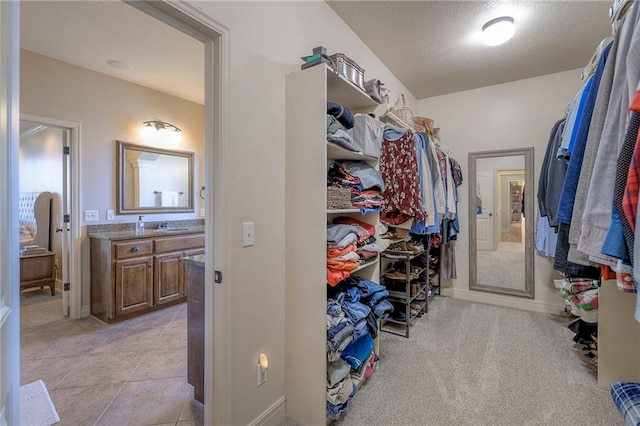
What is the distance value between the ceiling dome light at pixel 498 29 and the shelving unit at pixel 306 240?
4.83 ft

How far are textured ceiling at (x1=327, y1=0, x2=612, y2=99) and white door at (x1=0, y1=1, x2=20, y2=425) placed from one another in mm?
1903

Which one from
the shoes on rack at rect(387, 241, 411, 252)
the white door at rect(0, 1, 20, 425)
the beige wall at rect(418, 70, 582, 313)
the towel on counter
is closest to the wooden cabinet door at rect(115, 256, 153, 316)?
the towel on counter

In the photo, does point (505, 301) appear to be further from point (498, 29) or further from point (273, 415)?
point (273, 415)

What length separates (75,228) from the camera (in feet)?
9.83

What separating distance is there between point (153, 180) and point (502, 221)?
14.4 feet

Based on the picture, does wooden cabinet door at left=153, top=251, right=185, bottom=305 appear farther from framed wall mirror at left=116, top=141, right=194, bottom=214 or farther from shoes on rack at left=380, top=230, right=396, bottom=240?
shoes on rack at left=380, top=230, right=396, bottom=240

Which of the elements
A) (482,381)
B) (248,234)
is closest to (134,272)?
(248,234)

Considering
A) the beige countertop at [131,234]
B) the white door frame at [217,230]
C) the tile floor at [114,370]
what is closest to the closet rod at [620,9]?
the white door frame at [217,230]

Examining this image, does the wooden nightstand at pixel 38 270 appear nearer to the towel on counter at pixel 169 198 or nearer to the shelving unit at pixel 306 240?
the towel on counter at pixel 169 198

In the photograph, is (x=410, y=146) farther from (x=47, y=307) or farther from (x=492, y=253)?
(x=47, y=307)

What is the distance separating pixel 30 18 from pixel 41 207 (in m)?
3.28

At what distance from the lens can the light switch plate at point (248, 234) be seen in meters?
1.44

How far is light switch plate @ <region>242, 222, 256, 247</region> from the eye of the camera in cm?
144

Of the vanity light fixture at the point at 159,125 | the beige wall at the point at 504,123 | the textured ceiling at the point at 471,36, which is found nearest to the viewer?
the textured ceiling at the point at 471,36
